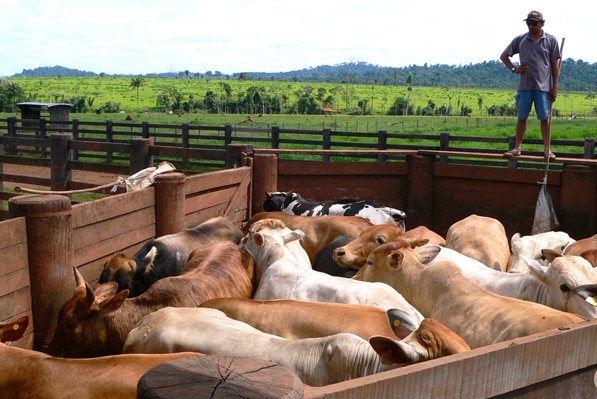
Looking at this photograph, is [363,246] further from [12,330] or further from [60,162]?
[60,162]

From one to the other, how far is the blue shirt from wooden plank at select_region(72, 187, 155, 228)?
431 centimetres

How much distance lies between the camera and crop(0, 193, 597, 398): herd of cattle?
3.53 m

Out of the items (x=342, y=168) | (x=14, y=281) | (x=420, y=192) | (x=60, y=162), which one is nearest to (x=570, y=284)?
(x=14, y=281)

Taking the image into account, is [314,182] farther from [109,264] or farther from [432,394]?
[432,394]

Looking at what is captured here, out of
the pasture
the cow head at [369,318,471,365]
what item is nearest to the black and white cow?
the cow head at [369,318,471,365]

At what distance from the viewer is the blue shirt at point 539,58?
815cm

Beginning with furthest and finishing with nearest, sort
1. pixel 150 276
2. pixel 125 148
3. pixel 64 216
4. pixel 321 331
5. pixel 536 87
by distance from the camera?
pixel 125 148 < pixel 536 87 < pixel 150 276 < pixel 64 216 < pixel 321 331

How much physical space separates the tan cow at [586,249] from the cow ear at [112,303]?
11.4ft

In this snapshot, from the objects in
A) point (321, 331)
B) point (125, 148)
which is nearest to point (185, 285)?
point (321, 331)

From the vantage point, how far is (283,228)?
6.33m

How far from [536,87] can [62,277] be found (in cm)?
547

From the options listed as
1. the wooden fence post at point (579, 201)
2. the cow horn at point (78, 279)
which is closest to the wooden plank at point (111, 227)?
the cow horn at point (78, 279)

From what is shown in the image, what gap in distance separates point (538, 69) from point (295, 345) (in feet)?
17.7

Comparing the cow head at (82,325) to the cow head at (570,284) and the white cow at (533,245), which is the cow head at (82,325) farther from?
the white cow at (533,245)
